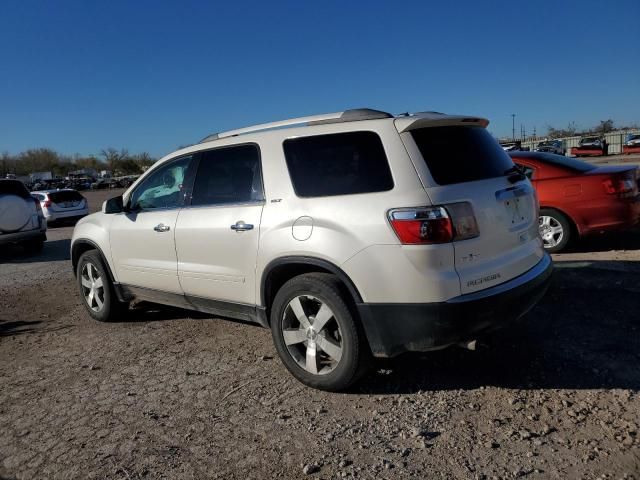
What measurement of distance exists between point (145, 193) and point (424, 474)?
362cm

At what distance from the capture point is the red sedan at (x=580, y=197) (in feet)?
21.6

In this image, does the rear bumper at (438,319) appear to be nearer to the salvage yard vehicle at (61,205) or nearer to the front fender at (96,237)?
the front fender at (96,237)

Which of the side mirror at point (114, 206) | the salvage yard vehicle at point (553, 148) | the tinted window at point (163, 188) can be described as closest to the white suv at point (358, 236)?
the tinted window at point (163, 188)

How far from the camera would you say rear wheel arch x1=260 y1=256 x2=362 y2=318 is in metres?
3.25

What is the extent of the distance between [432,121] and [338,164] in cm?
67

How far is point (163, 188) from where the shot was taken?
4.84 metres

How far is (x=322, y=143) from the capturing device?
11.7 ft

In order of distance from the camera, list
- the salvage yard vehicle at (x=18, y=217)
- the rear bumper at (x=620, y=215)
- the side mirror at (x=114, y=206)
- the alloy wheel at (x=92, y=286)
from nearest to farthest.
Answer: the side mirror at (x=114, y=206) < the alloy wheel at (x=92, y=286) < the rear bumper at (x=620, y=215) < the salvage yard vehicle at (x=18, y=217)

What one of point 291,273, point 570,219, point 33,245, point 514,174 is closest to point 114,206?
point 291,273

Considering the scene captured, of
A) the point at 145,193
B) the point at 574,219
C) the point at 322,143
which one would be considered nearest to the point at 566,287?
the point at 574,219

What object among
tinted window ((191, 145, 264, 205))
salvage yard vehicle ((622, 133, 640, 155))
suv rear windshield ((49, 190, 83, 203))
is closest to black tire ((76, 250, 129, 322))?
tinted window ((191, 145, 264, 205))

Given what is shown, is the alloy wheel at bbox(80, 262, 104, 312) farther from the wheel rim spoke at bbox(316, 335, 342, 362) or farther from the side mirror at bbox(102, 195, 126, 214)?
the wheel rim spoke at bbox(316, 335, 342, 362)

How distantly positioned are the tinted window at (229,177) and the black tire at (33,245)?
329 inches

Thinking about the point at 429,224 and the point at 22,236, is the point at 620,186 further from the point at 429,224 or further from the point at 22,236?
the point at 22,236
